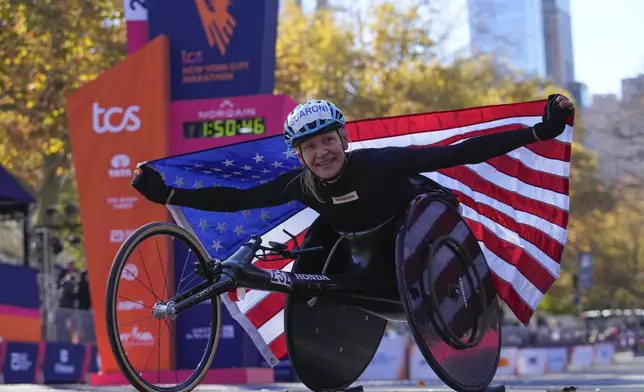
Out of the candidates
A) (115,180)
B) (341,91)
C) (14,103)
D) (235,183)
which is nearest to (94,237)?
(115,180)

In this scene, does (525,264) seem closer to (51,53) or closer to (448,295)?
(448,295)

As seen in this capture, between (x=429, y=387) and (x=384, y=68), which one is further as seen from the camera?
(x=384, y=68)

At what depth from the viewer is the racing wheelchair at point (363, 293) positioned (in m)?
6.24

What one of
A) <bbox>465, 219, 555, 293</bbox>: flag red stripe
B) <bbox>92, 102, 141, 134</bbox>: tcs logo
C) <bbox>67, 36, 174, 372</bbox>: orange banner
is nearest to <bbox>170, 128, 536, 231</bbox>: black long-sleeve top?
<bbox>465, 219, 555, 293</bbox>: flag red stripe

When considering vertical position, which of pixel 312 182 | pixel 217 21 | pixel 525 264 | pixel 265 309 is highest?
pixel 217 21

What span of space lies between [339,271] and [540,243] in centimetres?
148

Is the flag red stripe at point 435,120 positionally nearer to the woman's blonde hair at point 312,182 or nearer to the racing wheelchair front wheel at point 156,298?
the woman's blonde hair at point 312,182

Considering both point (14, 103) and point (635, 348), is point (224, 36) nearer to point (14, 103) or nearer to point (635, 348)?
point (14, 103)

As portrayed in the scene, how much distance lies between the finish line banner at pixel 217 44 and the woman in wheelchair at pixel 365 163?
766 cm

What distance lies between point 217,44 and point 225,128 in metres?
1.05

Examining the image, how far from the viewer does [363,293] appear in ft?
22.5

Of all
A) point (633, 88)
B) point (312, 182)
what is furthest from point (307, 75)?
point (312, 182)

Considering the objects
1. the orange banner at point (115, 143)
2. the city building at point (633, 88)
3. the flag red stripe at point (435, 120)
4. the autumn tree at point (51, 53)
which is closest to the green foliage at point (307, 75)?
the autumn tree at point (51, 53)

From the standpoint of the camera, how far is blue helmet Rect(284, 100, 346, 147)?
21.5ft
